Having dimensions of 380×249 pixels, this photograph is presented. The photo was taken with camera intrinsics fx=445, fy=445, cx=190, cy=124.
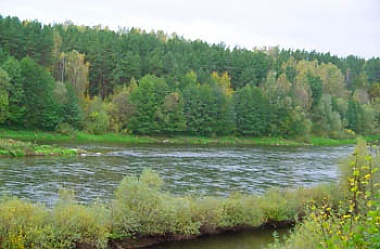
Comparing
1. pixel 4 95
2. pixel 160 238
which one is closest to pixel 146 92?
pixel 4 95

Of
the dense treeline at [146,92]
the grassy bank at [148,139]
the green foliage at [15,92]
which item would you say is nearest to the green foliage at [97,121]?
the dense treeline at [146,92]

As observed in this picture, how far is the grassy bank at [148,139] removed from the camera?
63844 millimetres

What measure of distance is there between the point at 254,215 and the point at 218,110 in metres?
65.1

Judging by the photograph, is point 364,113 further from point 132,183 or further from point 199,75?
point 132,183

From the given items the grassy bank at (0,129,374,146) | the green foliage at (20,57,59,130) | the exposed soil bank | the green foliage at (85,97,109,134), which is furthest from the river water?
the green foliage at (85,97,109,134)

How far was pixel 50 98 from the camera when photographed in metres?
68.6

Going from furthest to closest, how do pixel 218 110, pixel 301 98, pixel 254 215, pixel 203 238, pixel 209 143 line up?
1. pixel 301 98
2. pixel 218 110
3. pixel 209 143
4. pixel 254 215
5. pixel 203 238

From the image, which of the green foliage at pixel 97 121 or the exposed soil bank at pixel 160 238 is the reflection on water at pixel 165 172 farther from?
the green foliage at pixel 97 121

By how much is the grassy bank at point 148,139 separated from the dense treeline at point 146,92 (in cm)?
185

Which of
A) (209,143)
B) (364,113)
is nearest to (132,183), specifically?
(209,143)

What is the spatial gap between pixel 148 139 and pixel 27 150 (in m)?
32.7

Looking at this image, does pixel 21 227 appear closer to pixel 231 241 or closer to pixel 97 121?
pixel 231 241

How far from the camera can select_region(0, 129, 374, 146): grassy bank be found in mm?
63844

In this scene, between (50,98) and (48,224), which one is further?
(50,98)
